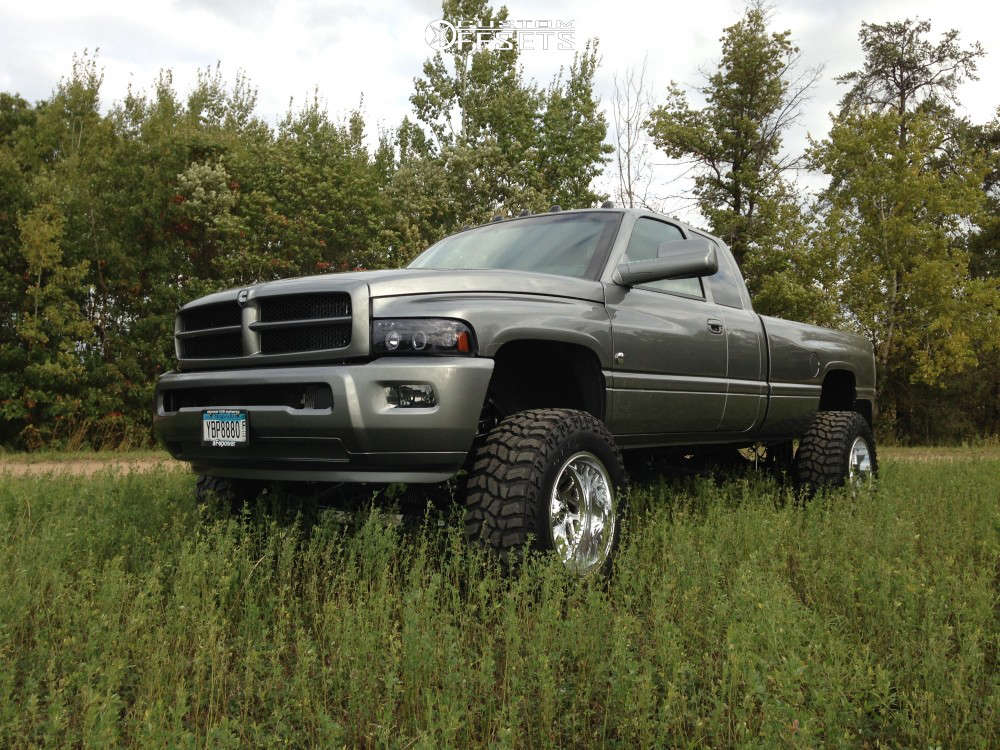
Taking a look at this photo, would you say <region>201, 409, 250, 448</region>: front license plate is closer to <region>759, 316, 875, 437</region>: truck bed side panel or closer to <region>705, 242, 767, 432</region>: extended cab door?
<region>705, 242, 767, 432</region>: extended cab door

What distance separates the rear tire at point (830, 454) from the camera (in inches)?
241

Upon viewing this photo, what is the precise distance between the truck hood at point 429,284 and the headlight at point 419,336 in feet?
0.50

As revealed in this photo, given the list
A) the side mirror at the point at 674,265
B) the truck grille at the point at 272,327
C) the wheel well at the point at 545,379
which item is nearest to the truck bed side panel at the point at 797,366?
the side mirror at the point at 674,265

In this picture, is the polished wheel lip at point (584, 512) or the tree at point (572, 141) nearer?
the polished wheel lip at point (584, 512)

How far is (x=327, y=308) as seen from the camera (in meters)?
3.60

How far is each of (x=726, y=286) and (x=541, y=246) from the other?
5.53 feet

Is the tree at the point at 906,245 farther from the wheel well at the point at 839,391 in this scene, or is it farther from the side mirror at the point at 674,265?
the side mirror at the point at 674,265

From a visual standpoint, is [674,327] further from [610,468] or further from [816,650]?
[816,650]

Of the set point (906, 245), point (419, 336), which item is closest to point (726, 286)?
point (419, 336)

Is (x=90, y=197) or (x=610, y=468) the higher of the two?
(x=90, y=197)

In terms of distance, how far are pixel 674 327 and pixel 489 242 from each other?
1248 millimetres

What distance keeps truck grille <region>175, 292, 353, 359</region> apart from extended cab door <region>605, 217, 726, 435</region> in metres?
1.47

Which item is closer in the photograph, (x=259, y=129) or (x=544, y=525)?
(x=544, y=525)

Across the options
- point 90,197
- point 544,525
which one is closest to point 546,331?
point 544,525
